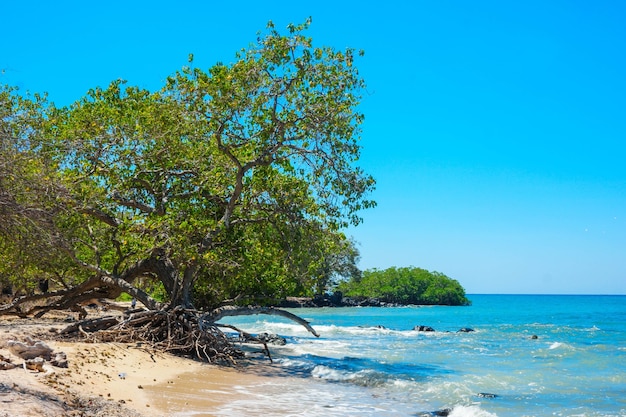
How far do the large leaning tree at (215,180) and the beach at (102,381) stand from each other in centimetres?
261

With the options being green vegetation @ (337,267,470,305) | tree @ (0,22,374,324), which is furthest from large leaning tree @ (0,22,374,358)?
green vegetation @ (337,267,470,305)

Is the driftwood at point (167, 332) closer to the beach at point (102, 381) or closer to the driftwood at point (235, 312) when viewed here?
the beach at point (102, 381)

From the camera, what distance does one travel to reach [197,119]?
17.7 metres

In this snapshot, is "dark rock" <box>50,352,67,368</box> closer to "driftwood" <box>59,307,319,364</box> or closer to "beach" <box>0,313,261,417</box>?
"beach" <box>0,313,261,417</box>

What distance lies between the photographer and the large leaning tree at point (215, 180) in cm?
1706

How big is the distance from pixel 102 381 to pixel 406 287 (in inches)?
4525

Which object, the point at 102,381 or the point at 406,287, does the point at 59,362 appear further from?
the point at 406,287

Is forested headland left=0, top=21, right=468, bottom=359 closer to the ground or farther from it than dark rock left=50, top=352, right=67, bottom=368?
farther from it

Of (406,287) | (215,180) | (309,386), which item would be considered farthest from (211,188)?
(406,287)

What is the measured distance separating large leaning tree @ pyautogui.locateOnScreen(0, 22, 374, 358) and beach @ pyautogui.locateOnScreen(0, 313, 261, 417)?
2612 mm

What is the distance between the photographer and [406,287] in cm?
12406

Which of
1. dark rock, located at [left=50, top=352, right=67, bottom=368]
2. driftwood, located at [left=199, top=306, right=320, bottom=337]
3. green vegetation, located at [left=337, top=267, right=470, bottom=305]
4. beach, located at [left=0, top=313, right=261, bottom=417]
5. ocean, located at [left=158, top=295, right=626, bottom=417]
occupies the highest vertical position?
green vegetation, located at [left=337, top=267, right=470, bottom=305]

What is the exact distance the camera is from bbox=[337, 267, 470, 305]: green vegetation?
121 meters

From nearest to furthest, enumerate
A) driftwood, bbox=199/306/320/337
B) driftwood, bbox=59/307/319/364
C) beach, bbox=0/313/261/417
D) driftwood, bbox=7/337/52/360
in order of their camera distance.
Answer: beach, bbox=0/313/261/417, driftwood, bbox=7/337/52/360, driftwood, bbox=59/307/319/364, driftwood, bbox=199/306/320/337
